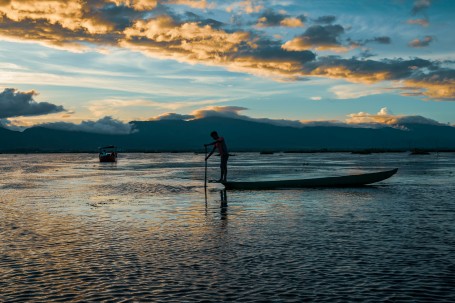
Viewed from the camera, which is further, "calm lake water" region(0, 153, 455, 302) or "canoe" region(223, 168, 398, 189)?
"canoe" region(223, 168, 398, 189)

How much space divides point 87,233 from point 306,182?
70.4ft

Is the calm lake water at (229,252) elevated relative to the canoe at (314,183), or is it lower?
lower

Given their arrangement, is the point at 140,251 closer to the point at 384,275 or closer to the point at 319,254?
the point at 319,254

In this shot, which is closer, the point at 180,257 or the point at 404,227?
the point at 180,257

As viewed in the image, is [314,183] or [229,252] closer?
[229,252]

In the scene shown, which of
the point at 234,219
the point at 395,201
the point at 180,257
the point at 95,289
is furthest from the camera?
the point at 395,201

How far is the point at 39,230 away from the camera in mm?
17906

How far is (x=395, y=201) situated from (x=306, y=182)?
940cm

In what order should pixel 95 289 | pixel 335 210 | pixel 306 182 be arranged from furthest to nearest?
pixel 306 182, pixel 335 210, pixel 95 289

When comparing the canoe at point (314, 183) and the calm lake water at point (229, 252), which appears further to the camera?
the canoe at point (314, 183)

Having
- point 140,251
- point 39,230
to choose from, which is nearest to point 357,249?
point 140,251

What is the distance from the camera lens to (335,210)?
2312 cm

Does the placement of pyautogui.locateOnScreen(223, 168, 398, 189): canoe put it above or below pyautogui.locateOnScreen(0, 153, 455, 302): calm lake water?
above

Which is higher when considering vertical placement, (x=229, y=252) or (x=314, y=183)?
(x=314, y=183)
